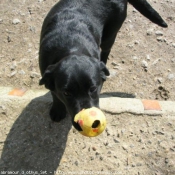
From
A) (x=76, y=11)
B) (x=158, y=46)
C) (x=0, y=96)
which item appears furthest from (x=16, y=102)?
(x=158, y=46)

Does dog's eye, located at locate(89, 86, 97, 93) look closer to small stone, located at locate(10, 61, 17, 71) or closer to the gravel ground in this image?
the gravel ground

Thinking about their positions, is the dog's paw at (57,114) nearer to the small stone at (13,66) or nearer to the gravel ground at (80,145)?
the gravel ground at (80,145)

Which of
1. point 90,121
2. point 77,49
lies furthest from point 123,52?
point 90,121

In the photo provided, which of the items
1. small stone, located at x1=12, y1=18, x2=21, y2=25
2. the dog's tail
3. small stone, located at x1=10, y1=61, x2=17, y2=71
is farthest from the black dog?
small stone, located at x1=12, y1=18, x2=21, y2=25

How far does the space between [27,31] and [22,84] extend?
3.40ft

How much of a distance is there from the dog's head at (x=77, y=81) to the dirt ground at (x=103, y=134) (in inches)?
24.8

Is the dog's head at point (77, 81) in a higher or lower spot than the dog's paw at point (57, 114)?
higher

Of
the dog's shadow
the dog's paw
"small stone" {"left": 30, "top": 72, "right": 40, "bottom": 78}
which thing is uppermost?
the dog's paw

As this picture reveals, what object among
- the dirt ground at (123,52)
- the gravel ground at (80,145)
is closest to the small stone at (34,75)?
the dirt ground at (123,52)

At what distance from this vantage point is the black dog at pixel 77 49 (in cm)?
236

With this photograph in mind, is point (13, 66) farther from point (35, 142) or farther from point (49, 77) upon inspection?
point (49, 77)

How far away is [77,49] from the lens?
2822 mm

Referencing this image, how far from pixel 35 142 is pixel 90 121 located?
1.00 metres

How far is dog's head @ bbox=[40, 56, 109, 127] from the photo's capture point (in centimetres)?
233
